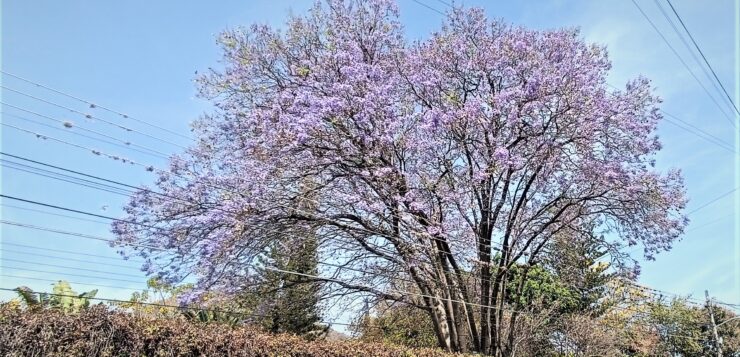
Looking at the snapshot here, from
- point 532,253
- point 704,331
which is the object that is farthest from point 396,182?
point 704,331

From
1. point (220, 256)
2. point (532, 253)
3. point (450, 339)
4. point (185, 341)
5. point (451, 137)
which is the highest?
point (451, 137)

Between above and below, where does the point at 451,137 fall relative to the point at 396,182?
above

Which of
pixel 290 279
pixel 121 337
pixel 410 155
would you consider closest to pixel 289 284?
pixel 290 279

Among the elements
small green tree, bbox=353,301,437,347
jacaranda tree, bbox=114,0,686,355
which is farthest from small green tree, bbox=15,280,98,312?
small green tree, bbox=353,301,437,347

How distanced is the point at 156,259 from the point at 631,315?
75.7ft

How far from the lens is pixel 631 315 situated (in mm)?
26375

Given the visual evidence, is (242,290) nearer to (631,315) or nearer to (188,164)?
(188,164)

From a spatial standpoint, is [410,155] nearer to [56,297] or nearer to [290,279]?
[290,279]

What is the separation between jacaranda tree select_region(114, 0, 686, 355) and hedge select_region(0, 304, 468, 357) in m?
4.01

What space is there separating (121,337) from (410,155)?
23.4 feet

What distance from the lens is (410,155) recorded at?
11586 millimetres

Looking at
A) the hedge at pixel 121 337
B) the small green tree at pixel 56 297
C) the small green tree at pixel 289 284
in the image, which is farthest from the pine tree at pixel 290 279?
the hedge at pixel 121 337

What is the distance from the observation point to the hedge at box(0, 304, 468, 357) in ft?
16.3

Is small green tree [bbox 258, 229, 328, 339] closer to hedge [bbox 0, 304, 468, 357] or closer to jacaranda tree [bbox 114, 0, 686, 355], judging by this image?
jacaranda tree [bbox 114, 0, 686, 355]
